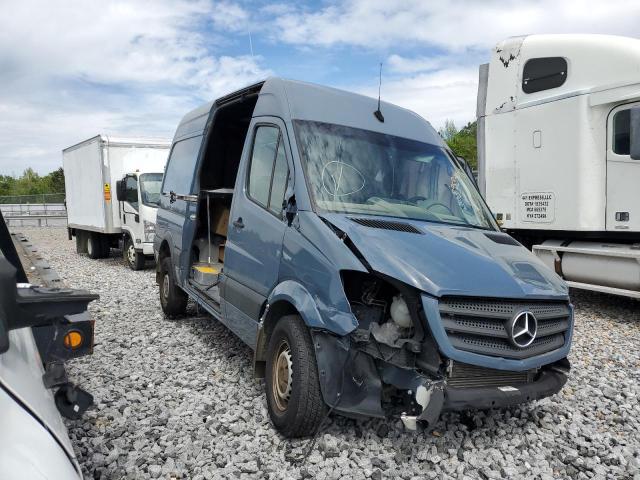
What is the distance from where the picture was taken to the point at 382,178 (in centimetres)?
423

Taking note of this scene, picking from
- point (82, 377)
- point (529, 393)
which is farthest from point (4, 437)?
point (82, 377)

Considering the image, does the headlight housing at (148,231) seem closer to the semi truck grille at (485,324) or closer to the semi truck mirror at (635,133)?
the semi truck mirror at (635,133)

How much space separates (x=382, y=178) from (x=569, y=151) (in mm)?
4425

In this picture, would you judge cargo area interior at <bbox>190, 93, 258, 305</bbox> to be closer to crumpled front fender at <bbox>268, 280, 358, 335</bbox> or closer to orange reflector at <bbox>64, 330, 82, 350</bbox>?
crumpled front fender at <bbox>268, 280, 358, 335</bbox>

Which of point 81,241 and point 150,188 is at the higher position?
point 150,188

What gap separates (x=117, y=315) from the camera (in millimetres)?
7418

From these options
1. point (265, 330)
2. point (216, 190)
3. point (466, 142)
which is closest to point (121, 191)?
point (216, 190)

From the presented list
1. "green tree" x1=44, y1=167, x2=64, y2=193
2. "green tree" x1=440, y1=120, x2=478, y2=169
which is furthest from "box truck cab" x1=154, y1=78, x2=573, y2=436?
"green tree" x1=44, y1=167, x2=64, y2=193

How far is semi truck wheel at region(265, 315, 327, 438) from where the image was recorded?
338cm

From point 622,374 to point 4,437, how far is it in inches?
212

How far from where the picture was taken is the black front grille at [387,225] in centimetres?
360

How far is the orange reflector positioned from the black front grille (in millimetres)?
1926

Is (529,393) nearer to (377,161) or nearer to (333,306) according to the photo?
(333,306)

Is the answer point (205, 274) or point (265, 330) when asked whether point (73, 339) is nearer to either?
point (265, 330)
